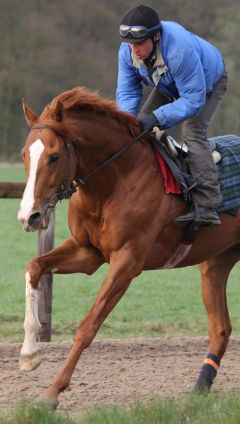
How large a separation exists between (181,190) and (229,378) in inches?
62.4

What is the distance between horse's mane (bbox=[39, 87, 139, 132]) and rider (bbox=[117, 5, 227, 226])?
0.43 ft

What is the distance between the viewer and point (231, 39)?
5697 centimetres

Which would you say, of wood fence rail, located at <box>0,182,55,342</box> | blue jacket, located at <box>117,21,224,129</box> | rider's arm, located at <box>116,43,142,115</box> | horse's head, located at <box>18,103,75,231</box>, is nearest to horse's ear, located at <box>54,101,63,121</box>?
horse's head, located at <box>18,103,75,231</box>

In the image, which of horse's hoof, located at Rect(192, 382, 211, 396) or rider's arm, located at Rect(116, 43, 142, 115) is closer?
horse's hoof, located at Rect(192, 382, 211, 396)

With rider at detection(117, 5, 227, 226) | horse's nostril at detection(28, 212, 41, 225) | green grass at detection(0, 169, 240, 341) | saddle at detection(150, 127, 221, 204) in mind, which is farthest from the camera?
green grass at detection(0, 169, 240, 341)

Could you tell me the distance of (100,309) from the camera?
595 cm

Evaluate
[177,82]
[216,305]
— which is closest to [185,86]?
[177,82]

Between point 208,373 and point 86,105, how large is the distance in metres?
2.06

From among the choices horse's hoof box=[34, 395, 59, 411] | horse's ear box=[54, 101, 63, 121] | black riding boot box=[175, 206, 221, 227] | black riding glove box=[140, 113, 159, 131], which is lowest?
horse's hoof box=[34, 395, 59, 411]

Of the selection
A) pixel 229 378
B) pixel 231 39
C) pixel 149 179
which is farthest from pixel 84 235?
pixel 231 39

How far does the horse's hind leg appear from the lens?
698cm

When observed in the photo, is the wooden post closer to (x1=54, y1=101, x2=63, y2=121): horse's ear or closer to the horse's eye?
(x1=54, y1=101, x2=63, y2=121): horse's ear

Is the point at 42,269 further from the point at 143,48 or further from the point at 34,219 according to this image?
the point at 143,48

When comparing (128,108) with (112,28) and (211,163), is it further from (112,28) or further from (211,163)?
(112,28)
